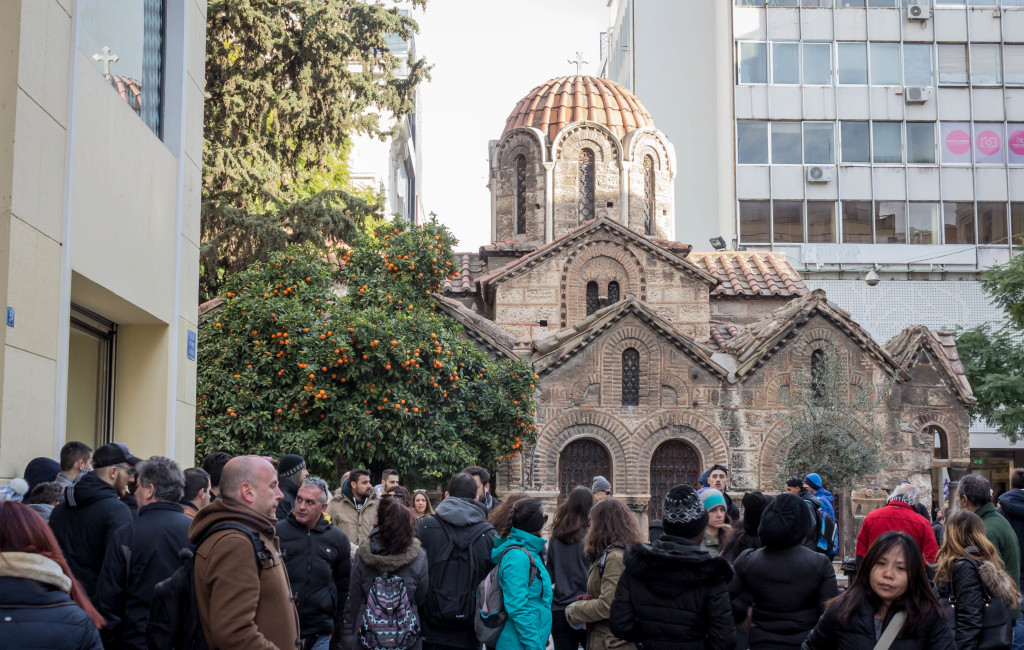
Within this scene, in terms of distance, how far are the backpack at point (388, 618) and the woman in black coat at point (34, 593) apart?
108 inches

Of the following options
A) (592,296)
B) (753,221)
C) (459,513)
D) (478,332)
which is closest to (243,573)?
(459,513)

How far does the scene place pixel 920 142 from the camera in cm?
3762

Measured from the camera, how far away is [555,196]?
98.9 feet

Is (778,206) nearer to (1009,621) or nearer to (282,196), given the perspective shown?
(282,196)

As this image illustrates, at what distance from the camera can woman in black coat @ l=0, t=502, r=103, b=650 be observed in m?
3.76

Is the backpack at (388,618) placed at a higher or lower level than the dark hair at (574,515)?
lower

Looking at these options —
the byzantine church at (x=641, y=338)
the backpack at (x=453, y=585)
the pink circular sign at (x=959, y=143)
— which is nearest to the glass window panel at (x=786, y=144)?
the pink circular sign at (x=959, y=143)

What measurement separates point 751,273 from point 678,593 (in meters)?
25.8

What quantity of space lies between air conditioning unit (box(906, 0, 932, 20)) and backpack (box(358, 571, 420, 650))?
3662 centimetres

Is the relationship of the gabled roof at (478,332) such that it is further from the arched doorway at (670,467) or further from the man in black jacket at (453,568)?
the man in black jacket at (453,568)

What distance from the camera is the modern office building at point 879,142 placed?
3681 centimetres

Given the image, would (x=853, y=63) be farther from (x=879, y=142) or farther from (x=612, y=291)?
(x=612, y=291)

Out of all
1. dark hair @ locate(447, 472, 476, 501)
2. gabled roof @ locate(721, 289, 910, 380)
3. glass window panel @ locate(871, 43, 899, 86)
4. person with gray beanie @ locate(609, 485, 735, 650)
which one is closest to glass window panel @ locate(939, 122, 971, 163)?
glass window panel @ locate(871, 43, 899, 86)

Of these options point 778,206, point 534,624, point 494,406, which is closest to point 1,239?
point 534,624
